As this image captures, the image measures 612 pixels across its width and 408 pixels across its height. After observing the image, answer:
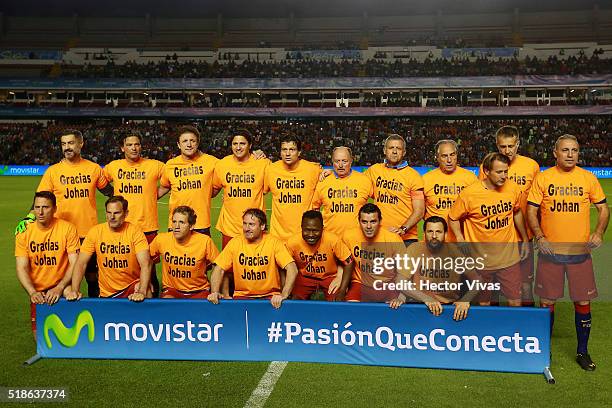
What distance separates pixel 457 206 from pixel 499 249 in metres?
0.61

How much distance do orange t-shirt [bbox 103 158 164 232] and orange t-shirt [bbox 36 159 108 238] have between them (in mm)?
296


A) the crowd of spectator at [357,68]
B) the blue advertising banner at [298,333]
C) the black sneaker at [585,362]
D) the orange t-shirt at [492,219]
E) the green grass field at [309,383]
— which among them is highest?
the crowd of spectator at [357,68]

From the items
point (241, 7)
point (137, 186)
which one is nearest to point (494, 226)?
point (137, 186)

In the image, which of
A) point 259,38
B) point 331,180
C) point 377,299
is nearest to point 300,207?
point 331,180

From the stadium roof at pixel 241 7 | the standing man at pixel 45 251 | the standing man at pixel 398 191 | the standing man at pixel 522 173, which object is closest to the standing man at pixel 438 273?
the standing man at pixel 522 173

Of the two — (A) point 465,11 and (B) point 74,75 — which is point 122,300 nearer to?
(B) point 74,75

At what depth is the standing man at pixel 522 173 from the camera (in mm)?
6227

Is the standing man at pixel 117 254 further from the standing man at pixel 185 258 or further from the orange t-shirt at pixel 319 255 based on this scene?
the orange t-shirt at pixel 319 255

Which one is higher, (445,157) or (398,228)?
(445,157)

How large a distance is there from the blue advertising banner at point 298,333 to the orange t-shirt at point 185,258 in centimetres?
67

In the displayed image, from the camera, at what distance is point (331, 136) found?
43594 mm

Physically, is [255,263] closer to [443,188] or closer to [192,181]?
[192,181]

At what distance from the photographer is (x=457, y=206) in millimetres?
5934

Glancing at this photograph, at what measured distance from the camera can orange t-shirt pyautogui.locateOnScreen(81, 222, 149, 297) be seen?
19.9ft
